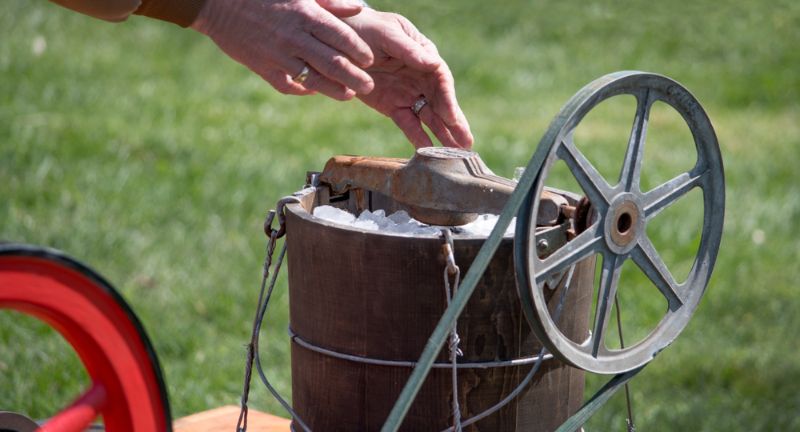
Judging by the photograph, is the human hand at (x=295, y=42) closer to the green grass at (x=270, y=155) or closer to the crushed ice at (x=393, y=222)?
the crushed ice at (x=393, y=222)

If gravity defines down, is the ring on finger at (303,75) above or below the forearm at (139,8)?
below

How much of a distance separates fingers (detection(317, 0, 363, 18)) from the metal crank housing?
0.65 metres

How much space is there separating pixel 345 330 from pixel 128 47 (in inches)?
235

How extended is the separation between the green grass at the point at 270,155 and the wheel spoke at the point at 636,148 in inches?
71.3

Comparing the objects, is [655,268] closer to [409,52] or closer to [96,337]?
[409,52]

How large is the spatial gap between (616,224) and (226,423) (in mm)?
1367

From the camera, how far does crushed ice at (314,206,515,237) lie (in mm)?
2354

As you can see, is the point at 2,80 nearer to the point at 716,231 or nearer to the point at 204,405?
the point at 204,405

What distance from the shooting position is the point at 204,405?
3818 mm

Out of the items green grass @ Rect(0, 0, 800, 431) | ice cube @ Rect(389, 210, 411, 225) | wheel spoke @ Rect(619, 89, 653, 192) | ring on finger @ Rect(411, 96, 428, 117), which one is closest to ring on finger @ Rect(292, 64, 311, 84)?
ice cube @ Rect(389, 210, 411, 225)

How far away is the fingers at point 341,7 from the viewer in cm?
245

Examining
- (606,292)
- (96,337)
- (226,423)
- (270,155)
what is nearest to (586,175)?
(606,292)

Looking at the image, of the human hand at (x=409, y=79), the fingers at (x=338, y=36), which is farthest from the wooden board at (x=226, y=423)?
the fingers at (x=338, y=36)

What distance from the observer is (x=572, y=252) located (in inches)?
81.0
